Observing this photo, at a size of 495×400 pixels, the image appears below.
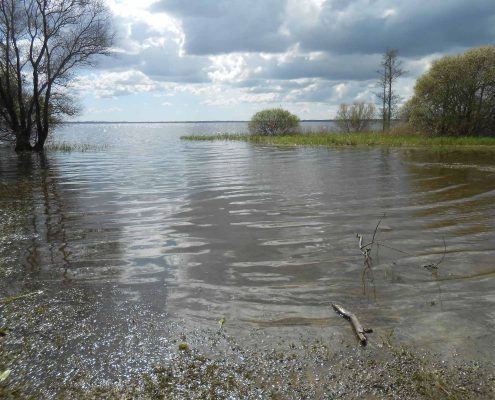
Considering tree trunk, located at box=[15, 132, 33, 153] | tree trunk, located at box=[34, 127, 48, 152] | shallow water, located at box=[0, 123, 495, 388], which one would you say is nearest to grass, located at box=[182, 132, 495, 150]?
shallow water, located at box=[0, 123, 495, 388]

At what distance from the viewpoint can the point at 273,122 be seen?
2044 inches

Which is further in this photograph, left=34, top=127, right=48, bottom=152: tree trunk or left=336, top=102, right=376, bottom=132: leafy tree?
left=336, top=102, right=376, bottom=132: leafy tree

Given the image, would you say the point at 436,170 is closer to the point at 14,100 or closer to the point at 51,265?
the point at 51,265

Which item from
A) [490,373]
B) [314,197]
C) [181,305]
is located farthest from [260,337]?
[314,197]

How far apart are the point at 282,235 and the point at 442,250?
2.69 m

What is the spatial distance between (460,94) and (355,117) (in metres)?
15.6

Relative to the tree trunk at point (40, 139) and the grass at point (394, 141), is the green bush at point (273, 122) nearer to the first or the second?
the grass at point (394, 141)

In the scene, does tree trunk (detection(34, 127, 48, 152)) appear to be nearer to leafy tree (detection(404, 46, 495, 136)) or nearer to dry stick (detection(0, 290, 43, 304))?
leafy tree (detection(404, 46, 495, 136))

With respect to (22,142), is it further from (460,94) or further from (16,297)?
(460,94)

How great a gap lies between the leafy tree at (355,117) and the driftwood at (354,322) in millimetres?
45522

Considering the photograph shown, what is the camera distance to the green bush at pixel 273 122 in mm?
51469

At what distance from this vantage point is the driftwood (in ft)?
12.8

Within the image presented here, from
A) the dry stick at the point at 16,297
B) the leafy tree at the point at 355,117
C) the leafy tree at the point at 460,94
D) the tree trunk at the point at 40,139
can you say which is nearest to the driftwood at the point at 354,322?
the dry stick at the point at 16,297

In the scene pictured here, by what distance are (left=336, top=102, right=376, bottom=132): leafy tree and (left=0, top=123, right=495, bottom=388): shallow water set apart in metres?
36.0
